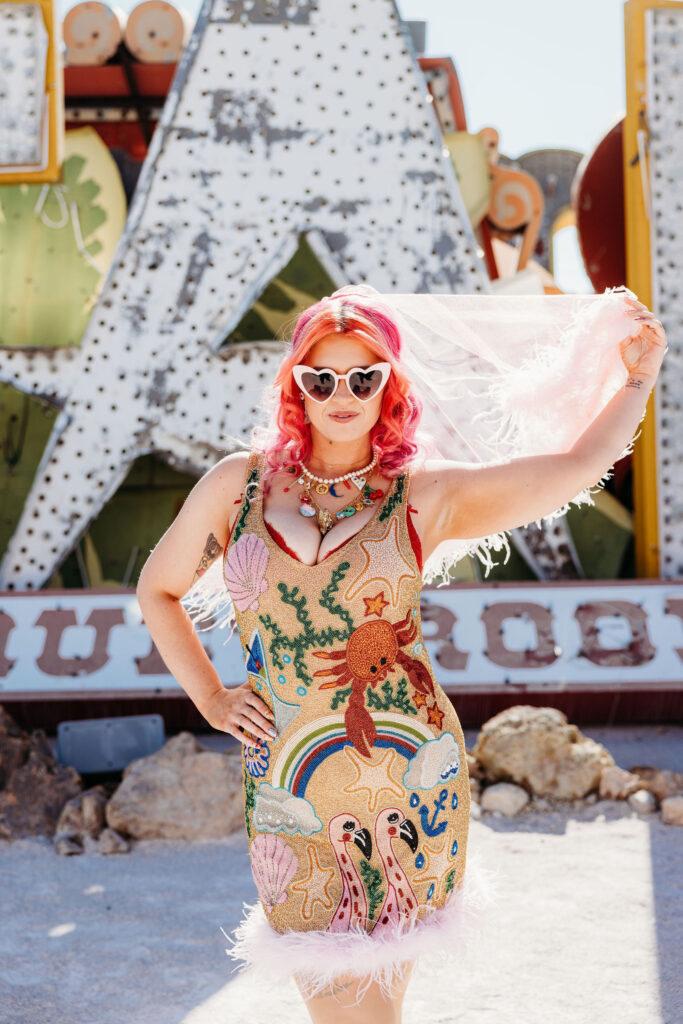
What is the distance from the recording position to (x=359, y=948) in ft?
5.39

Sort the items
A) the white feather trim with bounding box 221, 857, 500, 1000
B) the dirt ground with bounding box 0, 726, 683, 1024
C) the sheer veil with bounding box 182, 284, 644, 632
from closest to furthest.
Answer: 1. the white feather trim with bounding box 221, 857, 500, 1000
2. the sheer veil with bounding box 182, 284, 644, 632
3. the dirt ground with bounding box 0, 726, 683, 1024

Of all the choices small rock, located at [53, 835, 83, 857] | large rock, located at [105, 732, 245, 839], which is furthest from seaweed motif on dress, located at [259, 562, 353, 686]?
small rock, located at [53, 835, 83, 857]

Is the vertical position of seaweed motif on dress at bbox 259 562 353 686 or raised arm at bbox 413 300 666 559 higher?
raised arm at bbox 413 300 666 559

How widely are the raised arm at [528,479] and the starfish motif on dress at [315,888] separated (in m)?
0.59

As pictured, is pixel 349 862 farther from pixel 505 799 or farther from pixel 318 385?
pixel 505 799

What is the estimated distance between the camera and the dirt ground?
108 inches

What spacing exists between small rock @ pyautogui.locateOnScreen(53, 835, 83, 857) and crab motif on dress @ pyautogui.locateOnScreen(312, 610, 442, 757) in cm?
261

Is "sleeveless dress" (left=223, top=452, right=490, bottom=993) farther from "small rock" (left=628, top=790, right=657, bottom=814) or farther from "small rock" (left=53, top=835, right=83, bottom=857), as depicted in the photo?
"small rock" (left=628, top=790, right=657, bottom=814)

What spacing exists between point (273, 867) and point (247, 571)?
512mm

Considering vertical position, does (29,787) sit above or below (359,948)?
below

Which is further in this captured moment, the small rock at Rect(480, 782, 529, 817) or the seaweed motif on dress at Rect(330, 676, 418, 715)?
the small rock at Rect(480, 782, 529, 817)

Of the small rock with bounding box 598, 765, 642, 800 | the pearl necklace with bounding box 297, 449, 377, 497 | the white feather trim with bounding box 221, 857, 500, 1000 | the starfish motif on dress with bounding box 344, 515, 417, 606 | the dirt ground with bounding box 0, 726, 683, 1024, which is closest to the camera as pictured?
the white feather trim with bounding box 221, 857, 500, 1000

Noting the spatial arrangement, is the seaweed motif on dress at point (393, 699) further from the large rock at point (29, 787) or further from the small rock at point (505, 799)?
the large rock at point (29, 787)

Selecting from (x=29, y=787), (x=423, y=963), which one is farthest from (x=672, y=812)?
(x=29, y=787)
